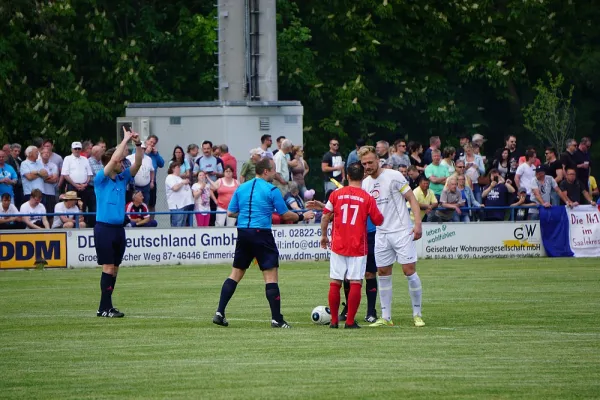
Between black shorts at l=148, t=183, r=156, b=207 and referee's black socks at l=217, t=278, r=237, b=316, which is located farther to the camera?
black shorts at l=148, t=183, r=156, b=207

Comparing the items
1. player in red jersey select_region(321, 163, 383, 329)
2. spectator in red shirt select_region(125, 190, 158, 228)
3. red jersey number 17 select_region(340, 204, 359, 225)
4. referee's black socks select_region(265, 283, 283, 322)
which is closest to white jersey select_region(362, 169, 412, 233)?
player in red jersey select_region(321, 163, 383, 329)

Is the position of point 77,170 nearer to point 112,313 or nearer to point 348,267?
point 112,313

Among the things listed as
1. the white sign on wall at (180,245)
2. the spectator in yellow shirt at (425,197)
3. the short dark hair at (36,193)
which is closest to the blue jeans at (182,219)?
the white sign on wall at (180,245)

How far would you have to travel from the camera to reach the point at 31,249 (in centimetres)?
2744

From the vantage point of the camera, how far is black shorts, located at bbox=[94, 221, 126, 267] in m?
16.7

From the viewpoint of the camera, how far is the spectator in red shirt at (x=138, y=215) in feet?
92.1

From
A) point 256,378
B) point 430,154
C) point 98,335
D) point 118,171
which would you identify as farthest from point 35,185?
point 256,378

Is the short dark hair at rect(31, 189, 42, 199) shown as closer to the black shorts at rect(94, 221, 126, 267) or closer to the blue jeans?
the blue jeans

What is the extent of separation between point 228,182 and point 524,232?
22.2 feet

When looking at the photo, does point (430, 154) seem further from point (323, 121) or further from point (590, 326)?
point (590, 326)

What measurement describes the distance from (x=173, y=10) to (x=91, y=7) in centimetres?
340

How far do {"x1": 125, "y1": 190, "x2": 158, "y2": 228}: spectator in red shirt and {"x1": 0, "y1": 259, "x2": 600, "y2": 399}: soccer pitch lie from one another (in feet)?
19.2

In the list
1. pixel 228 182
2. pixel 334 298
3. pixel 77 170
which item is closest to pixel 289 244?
pixel 228 182

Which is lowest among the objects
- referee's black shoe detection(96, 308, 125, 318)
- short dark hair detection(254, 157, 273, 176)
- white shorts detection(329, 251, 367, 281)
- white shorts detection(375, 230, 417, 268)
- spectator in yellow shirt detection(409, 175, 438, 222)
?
referee's black shoe detection(96, 308, 125, 318)
